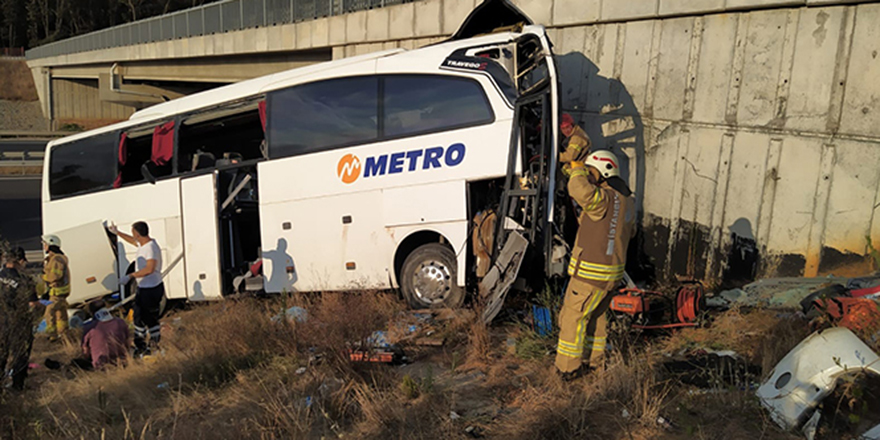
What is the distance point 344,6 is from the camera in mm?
15508

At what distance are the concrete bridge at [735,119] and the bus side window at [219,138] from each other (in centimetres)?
469

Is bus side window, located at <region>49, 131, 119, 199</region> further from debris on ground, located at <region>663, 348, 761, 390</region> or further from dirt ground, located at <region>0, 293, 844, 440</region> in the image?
debris on ground, located at <region>663, 348, 761, 390</region>

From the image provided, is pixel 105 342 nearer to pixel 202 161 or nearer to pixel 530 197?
pixel 202 161

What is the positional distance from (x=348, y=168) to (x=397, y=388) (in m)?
3.28

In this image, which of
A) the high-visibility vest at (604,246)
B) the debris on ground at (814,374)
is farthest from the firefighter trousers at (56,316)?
the debris on ground at (814,374)

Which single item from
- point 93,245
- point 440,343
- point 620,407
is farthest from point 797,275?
point 93,245

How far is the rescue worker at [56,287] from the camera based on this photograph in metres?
8.38

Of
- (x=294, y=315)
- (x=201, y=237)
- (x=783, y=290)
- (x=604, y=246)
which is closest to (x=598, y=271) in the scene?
(x=604, y=246)

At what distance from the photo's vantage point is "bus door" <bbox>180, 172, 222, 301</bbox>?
8.35 m

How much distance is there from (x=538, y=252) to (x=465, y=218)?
2.75ft

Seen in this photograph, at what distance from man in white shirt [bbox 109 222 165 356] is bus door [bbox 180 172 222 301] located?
1487 millimetres

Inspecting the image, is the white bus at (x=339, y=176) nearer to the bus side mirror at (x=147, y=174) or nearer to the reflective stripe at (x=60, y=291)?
the bus side mirror at (x=147, y=174)

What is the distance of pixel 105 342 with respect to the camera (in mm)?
6473

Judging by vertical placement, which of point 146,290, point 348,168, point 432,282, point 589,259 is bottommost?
point 146,290
